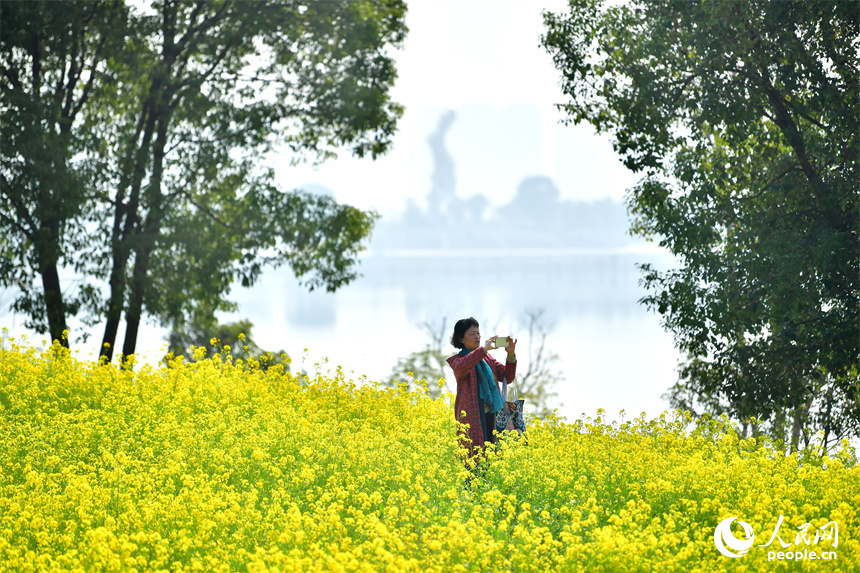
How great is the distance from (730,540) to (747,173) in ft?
16.6

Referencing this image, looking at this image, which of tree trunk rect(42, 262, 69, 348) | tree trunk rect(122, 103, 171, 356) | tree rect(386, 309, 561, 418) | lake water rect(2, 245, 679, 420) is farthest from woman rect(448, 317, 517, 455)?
tree rect(386, 309, 561, 418)

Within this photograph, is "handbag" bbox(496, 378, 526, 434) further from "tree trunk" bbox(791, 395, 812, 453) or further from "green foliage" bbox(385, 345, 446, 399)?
"green foliage" bbox(385, 345, 446, 399)

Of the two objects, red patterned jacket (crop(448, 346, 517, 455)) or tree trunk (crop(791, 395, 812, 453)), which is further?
tree trunk (crop(791, 395, 812, 453))

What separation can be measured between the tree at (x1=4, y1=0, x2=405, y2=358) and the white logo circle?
8.64 metres

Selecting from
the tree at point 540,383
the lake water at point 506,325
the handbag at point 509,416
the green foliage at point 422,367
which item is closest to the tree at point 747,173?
the lake water at point 506,325

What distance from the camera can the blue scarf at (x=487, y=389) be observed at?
23.3ft

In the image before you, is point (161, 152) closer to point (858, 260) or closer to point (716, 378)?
point (716, 378)

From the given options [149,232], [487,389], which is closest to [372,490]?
[487,389]

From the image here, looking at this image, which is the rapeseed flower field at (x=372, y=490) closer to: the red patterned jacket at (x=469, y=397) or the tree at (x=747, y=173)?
the red patterned jacket at (x=469, y=397)

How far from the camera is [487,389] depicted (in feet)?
23.3

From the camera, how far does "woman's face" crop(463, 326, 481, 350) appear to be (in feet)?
23.2

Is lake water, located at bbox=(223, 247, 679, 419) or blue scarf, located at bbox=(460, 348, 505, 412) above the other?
lake water, located at bbox=(223, 247, 679, 419)

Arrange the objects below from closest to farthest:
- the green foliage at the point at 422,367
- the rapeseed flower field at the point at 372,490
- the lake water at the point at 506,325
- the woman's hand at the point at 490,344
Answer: the rapeseed flower field at the point at 372,490, the woman's hand at the point at 490,344, the green foliage at the point at 422,367, the lake water at the point at 506,325

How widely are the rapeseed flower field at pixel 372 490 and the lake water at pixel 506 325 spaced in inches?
52.9
